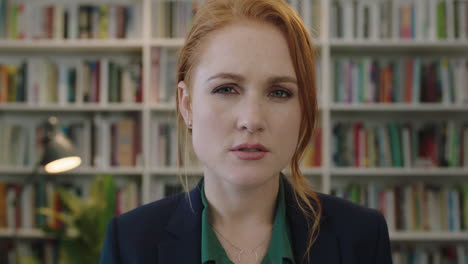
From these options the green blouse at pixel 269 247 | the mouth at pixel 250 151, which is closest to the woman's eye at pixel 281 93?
the mouth at pixel 250 151

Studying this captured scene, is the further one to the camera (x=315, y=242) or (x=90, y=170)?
(x=90, y=170)

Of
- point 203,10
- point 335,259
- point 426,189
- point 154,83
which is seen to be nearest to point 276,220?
point 335,259

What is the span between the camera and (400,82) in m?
2.93

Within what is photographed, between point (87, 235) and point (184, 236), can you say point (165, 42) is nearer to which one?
point (87, 235)

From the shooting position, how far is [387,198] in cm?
294

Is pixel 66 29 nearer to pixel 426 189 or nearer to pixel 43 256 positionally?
pixel 43 256

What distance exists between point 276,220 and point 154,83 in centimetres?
213

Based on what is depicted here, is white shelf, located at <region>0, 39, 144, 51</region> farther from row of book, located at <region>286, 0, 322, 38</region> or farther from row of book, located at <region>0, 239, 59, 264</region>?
row of book, located at <region>0, 239, 59, 264</region>

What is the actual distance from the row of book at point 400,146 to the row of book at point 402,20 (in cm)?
55

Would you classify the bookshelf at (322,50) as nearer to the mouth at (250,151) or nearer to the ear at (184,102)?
the ear at (184,102)

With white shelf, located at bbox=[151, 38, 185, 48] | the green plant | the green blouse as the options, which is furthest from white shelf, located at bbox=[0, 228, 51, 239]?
the green blouse

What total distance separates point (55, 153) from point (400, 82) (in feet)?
6.67

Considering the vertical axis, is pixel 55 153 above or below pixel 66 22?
below

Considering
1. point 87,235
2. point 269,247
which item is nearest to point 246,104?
point 269,247
